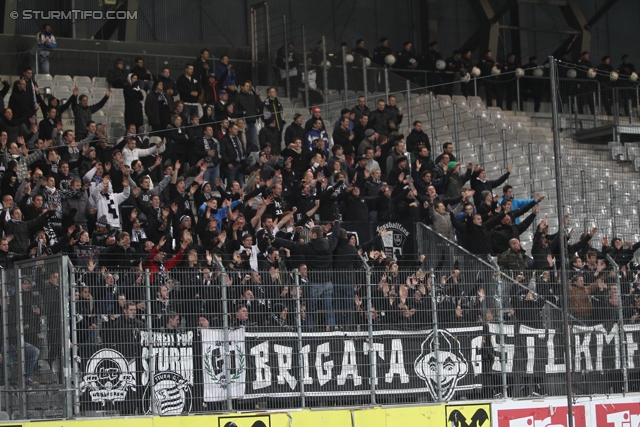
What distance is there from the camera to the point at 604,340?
52.6ft

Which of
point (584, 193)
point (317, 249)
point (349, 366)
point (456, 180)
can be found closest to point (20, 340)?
point (349, 366)

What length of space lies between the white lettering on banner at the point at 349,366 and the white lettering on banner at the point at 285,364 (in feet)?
2.34

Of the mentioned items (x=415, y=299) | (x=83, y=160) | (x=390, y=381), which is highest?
(x=83, y=160)

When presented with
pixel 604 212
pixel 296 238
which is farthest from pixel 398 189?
pixel 604 212

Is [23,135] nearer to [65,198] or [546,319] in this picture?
[65,198]

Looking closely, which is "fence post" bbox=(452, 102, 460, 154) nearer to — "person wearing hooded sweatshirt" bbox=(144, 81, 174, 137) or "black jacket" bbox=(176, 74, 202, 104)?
"black jacket" bbox=(176, 74, 202, 104)

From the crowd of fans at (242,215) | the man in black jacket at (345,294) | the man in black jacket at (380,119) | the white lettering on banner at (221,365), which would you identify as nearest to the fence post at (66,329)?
the crowd of fans at (242,215)

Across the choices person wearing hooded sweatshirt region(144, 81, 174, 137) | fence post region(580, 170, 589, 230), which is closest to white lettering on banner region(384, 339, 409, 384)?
person wearing hooded sweatshirt region(144, 81, 174, 137)

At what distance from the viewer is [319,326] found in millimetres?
13938

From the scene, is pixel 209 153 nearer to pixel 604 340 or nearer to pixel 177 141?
pixel 177 141

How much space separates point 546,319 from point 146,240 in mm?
5944

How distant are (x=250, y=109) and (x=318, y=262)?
7399mm

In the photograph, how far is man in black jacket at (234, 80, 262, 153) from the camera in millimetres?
22688

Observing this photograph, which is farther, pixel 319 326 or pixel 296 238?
pixel 296 238
